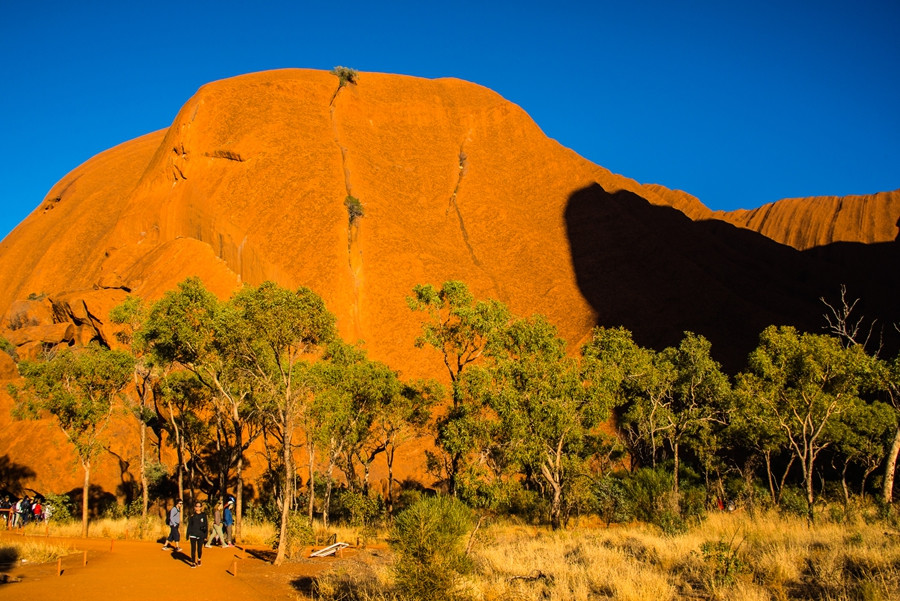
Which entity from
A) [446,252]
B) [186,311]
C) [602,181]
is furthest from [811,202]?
[186,311]

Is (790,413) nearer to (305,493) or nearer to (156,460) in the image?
(305,493)

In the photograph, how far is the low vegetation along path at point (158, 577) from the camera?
40.4 ft

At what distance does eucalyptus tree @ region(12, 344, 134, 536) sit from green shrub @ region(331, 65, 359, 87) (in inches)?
1708

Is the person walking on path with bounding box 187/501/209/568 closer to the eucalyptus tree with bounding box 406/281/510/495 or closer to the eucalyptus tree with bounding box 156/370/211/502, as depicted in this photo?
the eucalyptus tree with bounding box 406/281/510/495

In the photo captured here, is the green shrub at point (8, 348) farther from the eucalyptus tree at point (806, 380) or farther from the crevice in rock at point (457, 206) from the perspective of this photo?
the eucalyptus tree at point (806, 380)

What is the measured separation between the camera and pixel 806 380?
72.8 ft

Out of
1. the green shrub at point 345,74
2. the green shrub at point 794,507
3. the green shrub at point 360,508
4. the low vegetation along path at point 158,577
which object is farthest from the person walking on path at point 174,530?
the green shrub at point 345,74

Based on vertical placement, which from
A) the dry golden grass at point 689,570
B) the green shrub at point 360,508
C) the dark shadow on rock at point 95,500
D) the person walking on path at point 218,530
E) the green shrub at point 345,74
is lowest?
the dark shadow on rock at point 95,500

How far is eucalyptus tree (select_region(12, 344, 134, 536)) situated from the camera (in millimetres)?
24703

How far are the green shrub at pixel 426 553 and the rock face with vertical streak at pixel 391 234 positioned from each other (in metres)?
34.4

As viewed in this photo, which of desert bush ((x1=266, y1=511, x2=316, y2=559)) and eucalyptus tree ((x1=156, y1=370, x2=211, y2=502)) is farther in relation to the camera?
eucalyptus tree ((x1=156, y1=370, x2=211, y2=502))

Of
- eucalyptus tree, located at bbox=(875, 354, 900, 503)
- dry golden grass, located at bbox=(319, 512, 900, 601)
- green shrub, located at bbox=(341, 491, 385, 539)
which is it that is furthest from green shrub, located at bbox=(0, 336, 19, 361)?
eucalyptus tree, located at bbox=(875, 354, 900, 503)

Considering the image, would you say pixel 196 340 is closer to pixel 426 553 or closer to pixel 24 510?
pixel 426 553

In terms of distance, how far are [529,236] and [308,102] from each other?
81.4 ft
